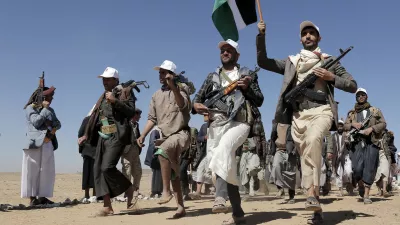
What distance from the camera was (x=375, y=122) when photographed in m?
9.76

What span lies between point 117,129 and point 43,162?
342cm

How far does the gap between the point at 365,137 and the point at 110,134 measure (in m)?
5.72

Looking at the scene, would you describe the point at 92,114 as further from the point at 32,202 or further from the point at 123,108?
the point at 32,202

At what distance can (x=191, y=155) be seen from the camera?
39.4 ft

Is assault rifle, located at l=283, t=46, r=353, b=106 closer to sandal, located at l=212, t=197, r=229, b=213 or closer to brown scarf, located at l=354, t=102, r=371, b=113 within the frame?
sandal, located at l=212, t=197, r=229, b=213

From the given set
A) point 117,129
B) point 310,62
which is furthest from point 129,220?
point 310,62

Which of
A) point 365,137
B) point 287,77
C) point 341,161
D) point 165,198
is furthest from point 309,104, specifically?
point 341,161

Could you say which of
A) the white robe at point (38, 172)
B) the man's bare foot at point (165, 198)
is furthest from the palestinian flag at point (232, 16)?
the white robe at point (38, 172)

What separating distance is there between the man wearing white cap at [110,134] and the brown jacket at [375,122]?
509 cm

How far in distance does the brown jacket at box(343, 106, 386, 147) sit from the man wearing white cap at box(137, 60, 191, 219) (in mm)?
4551

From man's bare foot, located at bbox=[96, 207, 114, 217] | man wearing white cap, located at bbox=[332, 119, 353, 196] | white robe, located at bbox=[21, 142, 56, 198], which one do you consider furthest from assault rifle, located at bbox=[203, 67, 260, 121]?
man wearing white cap, located at bbox=[332, 119, 353, 196]

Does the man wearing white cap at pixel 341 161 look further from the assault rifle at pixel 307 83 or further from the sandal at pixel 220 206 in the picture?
the sandal at pixel 220 206

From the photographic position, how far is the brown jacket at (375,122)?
9602 millimetres

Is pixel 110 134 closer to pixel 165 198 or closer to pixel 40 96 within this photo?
pixel 165 198
